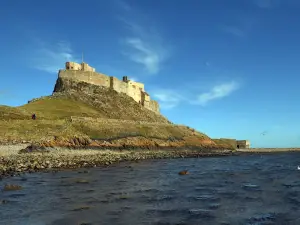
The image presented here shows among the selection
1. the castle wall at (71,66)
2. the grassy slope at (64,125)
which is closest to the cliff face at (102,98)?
the grassy slope at (64,125)

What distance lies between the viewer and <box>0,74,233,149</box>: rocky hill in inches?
2430

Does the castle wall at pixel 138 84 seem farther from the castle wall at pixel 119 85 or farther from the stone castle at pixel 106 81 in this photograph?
the castle wall at pixel 119 85

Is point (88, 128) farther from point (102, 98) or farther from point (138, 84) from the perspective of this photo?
point (138, 84)

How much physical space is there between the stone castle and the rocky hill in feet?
9.09

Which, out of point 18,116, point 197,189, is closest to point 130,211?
point 197,189

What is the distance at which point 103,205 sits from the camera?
677 inches

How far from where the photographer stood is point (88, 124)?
78312 mm

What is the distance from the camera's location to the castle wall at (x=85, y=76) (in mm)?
117500

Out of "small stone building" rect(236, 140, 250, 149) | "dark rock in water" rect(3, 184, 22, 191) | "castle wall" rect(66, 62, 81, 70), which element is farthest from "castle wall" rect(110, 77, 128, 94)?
"dark rock in water" rect(3, 184, 22, 191)

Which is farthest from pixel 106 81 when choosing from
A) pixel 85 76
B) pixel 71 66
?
pixel 71 66

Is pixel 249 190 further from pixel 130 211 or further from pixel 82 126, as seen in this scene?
pixel 82 126

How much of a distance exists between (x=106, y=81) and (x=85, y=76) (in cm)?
911

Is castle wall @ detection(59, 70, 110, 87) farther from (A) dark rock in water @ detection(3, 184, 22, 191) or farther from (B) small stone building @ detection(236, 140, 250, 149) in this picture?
(A) dark rock in water @ detection(3, 184, 22, 191)

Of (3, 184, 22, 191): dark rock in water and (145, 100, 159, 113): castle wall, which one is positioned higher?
(145, 100, 159, 113): castle wall
